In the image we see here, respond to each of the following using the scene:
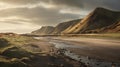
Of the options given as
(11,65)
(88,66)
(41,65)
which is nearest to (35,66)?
(41,65)

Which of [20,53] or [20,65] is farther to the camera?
[20,53]

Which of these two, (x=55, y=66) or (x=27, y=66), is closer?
(x=27, y=66)

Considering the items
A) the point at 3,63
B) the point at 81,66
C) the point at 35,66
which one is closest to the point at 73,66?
the point at 81,66

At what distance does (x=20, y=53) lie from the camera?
3903cm

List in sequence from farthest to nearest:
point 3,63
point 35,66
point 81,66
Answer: point 81,66, point 35,66, point 3,63

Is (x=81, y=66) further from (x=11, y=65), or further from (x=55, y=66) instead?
(x=11, y=65)

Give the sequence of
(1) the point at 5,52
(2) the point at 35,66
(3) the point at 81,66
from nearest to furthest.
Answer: (2) the point at 35,66
(3) the point at 81,66
(1) the point at 5,52

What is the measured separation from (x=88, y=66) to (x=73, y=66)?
2438 mm

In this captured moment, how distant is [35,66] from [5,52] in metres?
9.06

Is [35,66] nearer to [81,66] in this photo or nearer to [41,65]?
[41,65]

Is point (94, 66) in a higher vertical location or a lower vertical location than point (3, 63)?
lower

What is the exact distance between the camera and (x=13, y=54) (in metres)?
37.2

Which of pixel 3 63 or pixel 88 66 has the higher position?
pixel 3 63

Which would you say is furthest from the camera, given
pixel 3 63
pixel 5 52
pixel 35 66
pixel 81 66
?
pixel 5 52
